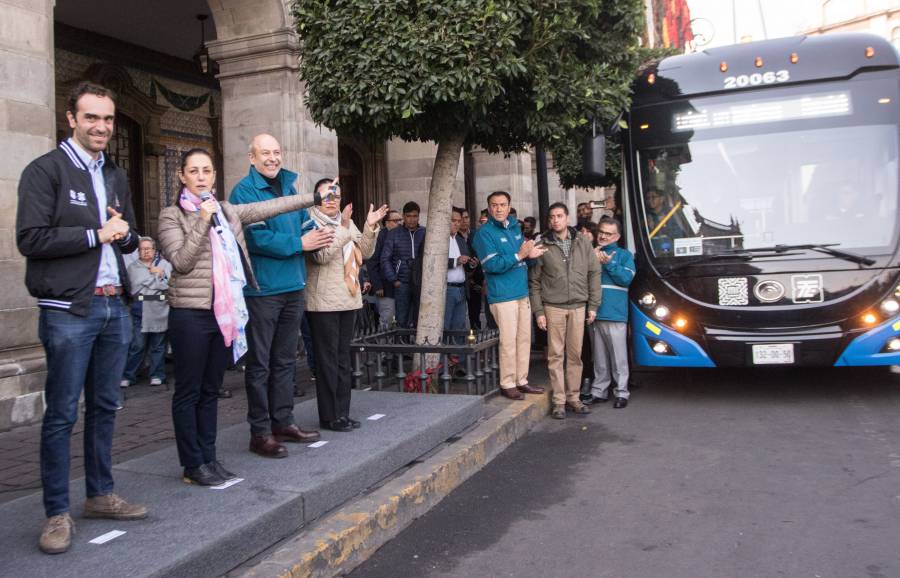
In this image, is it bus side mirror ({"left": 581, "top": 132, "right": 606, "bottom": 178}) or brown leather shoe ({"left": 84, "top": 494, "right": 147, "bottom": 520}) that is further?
bus side mirror ({"left": 581, "top": 132, "right": 606, "bottom": 178})

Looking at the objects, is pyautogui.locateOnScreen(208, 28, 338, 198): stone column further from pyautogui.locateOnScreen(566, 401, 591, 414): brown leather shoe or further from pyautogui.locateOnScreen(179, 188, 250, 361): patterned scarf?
pyautogui.locateOnScreen(179, 188, 250, 361): patterned scarf

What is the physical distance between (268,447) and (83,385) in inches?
49.6

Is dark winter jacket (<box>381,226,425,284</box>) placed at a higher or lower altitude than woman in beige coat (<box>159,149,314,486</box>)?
higher

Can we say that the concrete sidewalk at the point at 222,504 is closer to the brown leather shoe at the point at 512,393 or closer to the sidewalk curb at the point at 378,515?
the sidewalk curb at the point at 378,515

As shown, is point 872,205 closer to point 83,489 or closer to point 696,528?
point 696,528

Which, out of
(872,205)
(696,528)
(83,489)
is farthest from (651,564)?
(872,205)

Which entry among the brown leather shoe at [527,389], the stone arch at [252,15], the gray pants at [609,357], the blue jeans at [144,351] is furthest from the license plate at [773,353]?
the stone arch at [252,15]

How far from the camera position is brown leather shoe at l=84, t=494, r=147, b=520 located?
336 centimetres

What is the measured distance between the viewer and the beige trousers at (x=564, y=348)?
6812mm

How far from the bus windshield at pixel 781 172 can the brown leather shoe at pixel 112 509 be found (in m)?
5.27

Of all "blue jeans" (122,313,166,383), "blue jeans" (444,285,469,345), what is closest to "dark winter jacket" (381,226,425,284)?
"blue jeans" (444,285,469,345)

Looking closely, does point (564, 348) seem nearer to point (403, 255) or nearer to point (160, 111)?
point (403, 255)

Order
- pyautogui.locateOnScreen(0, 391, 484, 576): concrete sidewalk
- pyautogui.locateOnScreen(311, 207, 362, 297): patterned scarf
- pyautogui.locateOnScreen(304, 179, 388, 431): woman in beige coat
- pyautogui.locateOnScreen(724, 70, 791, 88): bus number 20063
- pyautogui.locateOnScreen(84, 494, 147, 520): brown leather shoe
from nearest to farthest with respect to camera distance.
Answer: pyautogui.locateOnScreen(0, 391, 484, 576): concrete sidewalk → pyautogui.locateOnScreen(84, 494, 147, 520): brown leather shoe → pyautogui.locateOnScreen(304, 179, 388, 431): woman in beige coat → pyautogui.locateOnScreen(311, 207, 362, 297): patterned scarf → pyautogui.locateOnScreen(724, 70, 791, 88): bus number 20063

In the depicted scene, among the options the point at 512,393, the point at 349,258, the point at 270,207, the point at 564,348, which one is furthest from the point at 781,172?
the point at 270,207
